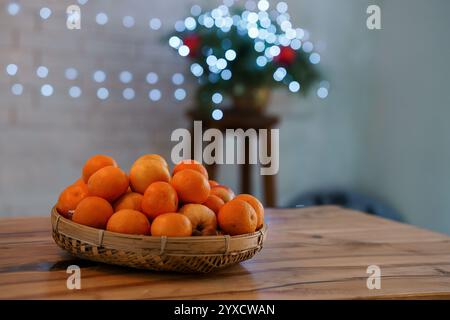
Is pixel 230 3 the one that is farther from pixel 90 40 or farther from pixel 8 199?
pixel 8 199

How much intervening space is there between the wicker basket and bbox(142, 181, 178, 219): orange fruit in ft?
0.21

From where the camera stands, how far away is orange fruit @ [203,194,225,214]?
2.83 feet

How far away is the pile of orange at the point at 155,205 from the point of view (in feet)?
2.58

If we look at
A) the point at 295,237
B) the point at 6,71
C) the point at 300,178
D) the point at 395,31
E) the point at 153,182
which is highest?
the point at 395,31

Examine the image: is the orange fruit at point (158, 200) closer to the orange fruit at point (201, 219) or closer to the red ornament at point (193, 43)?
the orange fruit at point (201, 219)

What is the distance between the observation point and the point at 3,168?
99.5 inches

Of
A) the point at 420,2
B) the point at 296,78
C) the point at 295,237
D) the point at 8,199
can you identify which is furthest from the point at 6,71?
the point at 420,2

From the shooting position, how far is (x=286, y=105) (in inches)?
116

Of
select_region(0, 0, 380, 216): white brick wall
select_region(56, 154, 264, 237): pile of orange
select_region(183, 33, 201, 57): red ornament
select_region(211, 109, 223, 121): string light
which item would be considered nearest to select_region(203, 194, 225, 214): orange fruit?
select_region(56, 154, 264, 237): pile of orange

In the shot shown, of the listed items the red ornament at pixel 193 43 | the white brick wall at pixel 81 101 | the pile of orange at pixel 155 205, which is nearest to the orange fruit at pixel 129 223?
the pile of orange at pixel 155 205

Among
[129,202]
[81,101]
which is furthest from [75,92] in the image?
[129,202]

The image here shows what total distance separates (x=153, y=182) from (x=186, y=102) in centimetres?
191

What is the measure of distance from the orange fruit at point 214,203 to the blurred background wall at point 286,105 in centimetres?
188

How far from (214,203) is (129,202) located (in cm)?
14
